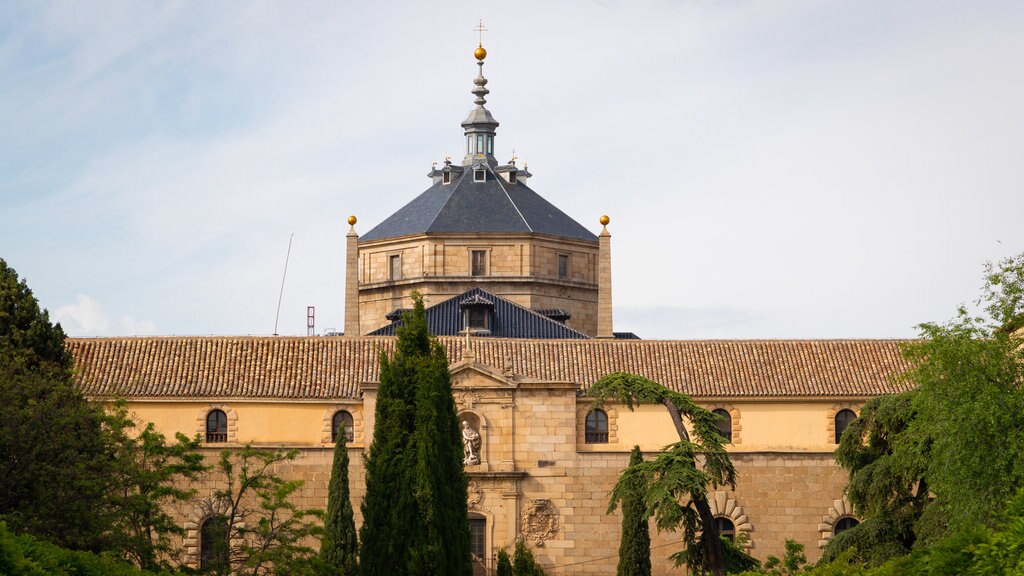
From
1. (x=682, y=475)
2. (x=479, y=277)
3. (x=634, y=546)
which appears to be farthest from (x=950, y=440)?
(x=479, y=277)

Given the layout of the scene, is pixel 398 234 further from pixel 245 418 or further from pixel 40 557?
pixel 40 557

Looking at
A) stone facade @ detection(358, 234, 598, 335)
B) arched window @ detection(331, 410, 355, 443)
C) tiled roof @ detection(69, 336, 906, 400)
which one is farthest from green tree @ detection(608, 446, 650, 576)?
stone facade @ detection(358, 234, 598, 335)

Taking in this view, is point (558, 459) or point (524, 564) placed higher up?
point (558, 459)

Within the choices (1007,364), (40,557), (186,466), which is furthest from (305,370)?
(40,557)

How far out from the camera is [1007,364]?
1602 inches

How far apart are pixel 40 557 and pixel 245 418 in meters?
26.5

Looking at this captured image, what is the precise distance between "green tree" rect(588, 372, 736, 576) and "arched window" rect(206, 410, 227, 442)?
1445cm

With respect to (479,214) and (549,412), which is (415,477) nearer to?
(549,412)

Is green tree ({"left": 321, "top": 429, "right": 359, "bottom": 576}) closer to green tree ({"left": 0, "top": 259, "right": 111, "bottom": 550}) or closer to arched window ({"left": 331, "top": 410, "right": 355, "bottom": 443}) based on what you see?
green tree ({"left": 0, "top": 259, "right": 111, "bottom": 550})

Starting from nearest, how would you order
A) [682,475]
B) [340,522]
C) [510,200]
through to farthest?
[682,475] < [340,522] < [510,200]

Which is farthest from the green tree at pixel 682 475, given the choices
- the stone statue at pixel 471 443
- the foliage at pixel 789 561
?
the stone statue at pixel 471 443

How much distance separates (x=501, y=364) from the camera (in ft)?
187

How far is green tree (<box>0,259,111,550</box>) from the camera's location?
126 ft

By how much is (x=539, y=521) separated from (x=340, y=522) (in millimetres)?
9008
